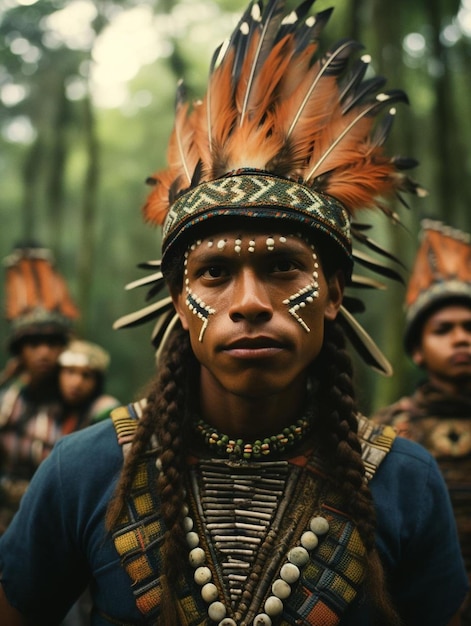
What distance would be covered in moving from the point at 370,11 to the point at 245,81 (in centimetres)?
955

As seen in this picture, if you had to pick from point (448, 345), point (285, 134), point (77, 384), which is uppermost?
point (285, 134)

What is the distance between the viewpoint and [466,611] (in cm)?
349

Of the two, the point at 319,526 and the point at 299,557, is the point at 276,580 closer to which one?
the point at 299,557

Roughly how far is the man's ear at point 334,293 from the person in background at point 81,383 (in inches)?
145

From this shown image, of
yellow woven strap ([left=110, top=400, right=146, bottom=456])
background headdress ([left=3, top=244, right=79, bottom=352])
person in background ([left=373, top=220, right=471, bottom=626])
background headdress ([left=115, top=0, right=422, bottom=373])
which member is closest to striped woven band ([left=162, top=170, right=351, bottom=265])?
background headdress ([left=115, top=0, right=422, bottom=373])

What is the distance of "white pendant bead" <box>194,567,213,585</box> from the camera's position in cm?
190

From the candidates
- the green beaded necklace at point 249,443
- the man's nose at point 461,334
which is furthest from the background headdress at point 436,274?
the green beaded necklace at point 249,443

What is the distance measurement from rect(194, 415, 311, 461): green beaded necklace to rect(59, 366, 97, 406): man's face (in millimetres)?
3715

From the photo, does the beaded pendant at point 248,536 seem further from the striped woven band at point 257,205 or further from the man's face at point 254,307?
the striped woven band at point 257,205

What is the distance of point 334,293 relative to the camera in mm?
2213

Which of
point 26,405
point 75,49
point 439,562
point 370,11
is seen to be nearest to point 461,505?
point 439,562

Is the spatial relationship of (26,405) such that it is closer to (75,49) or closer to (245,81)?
(245,81)

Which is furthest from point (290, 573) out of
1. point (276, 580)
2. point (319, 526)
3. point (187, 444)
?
point (187, 444)

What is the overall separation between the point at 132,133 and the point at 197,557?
1564cm
